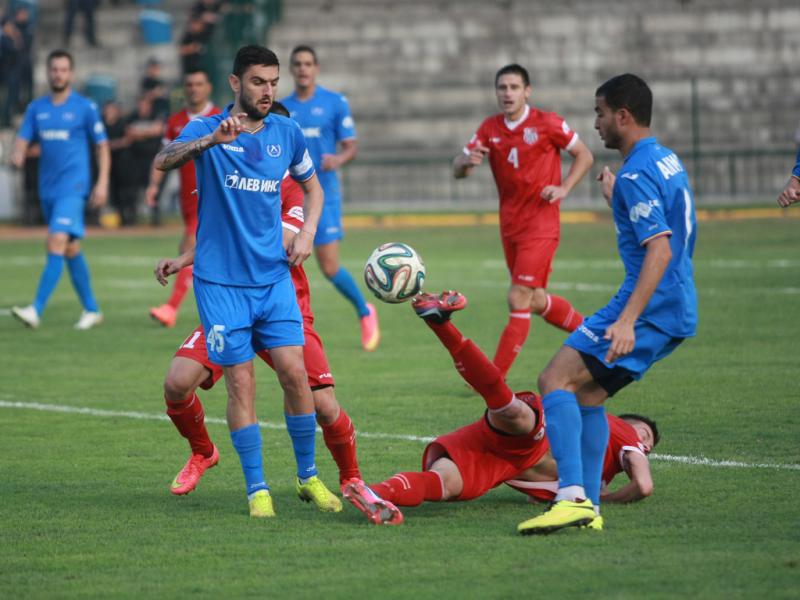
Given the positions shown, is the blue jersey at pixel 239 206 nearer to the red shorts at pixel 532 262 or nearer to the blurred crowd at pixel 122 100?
the red shorts at pixel 532 262

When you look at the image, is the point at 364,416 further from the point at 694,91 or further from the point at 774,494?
the point at 694,91

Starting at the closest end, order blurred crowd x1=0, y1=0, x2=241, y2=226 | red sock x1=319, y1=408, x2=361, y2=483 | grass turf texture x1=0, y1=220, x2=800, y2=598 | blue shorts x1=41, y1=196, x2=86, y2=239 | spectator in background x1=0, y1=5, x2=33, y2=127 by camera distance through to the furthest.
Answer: grass turf texture x1=0, y1=220, x2=800, y2=598
red sock x1=319, y1=408, x2=361, y2=483
blue shorts x1=41, y1=196, x2=86, y2=239
blurred crowd x1=0, y1=0, x2=241, y2=226
spectator in background x1=0, y1=5, x2=33, y2=127

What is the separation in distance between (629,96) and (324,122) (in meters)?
7.60

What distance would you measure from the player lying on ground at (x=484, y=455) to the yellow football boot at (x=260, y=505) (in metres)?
0.39

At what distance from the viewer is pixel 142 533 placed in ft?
22.7

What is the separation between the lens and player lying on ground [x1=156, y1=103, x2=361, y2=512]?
7543mm

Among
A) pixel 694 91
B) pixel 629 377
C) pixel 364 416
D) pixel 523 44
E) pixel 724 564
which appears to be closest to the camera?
pixel 724 564

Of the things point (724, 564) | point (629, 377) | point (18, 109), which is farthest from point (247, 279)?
point (18, 109)

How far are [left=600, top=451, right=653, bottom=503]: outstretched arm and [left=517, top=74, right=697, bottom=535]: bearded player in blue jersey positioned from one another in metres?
0.35

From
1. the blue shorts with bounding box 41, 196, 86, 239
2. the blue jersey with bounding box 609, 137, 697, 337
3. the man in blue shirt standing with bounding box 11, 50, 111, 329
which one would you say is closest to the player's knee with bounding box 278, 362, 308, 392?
the blue jersey with bounding box 609, 137, 697, 337

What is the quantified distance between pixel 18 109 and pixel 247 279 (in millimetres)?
26225

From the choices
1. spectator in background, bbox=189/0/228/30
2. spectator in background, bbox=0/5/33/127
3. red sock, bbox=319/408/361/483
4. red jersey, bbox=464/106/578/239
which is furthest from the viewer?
spectator in background, bbox=189/0/228/30

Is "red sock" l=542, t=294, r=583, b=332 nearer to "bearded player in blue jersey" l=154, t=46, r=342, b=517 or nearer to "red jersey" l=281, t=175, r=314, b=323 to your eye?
"red jersey" l=281, t=175, r=314, b=323

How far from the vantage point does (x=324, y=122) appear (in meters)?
14.1
